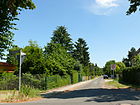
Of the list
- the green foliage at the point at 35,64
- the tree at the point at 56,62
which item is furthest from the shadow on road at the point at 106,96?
the tree at the point at 56,62

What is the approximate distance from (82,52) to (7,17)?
81.0 meters

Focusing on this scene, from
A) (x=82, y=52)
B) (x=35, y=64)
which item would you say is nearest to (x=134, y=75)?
(x=35, y=64)

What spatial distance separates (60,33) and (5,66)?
47862 millimetres

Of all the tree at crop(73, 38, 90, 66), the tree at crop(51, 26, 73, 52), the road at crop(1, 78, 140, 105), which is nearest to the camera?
the road at crop(1, 78, 140, 105)

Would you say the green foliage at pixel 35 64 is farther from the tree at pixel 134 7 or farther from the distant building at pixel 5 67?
the tree at pixel 134 7

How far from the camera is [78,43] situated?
99938 mm

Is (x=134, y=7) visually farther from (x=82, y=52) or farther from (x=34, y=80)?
(x=82, y=52)

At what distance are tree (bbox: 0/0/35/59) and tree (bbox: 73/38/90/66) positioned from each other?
252 feet

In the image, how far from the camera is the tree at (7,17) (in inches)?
680

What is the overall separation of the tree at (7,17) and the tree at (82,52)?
252 feet

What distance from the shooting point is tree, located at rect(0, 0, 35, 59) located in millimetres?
17281

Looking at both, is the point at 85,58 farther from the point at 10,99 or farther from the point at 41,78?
the point at 10,99

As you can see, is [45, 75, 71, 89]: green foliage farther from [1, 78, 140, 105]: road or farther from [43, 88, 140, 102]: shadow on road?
[1, 78, 140, 105]: road

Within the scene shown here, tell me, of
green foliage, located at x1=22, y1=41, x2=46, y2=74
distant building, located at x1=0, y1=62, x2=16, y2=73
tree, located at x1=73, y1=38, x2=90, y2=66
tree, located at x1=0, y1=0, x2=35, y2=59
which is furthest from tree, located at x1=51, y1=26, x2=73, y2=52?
tree, located at x1=0, y1=0, x2=35, y2=59
